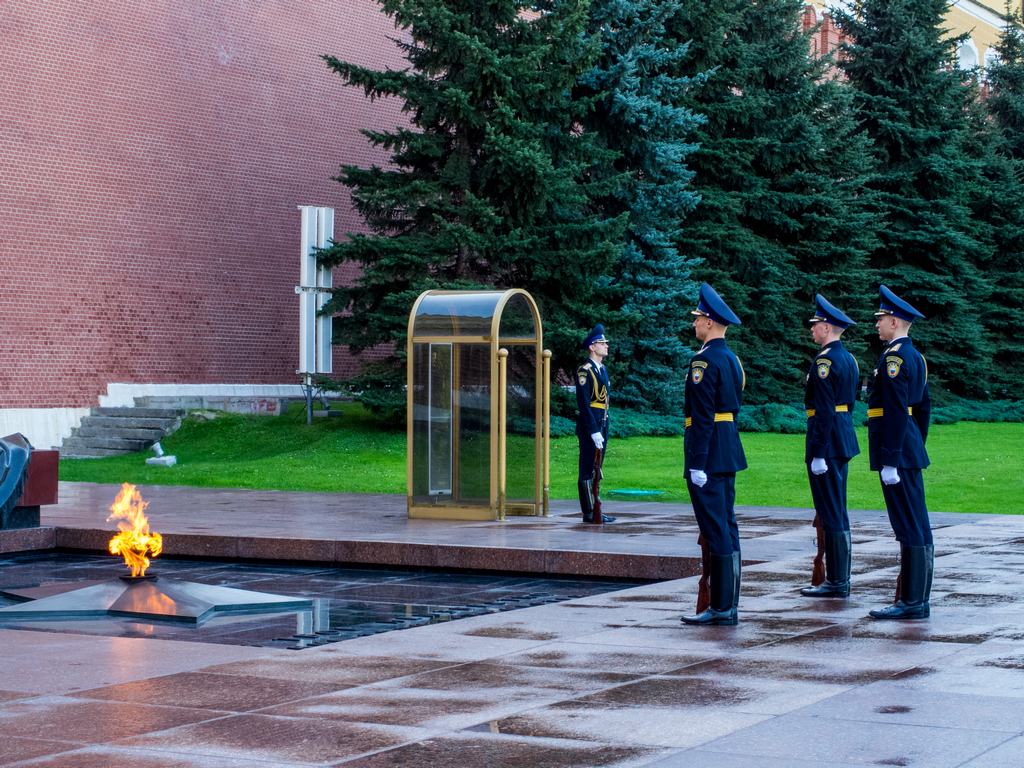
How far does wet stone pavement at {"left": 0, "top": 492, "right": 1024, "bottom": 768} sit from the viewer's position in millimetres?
4098

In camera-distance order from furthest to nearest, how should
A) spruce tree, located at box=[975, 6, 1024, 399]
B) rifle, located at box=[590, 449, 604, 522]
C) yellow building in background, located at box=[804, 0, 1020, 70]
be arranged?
1. yellow building in background, located at box=[804, 0, 1020, 70]
2. spruce tree, located at box=[975, 6, 1024, 399]
3. rifle, located at box=[590, 449, 604, 522]

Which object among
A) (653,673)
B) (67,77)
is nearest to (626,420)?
(67,77)

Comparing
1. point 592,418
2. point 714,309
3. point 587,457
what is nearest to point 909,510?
point 714,309

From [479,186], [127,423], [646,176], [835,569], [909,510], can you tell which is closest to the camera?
[909,510]

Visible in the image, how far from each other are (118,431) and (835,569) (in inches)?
682

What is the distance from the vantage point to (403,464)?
1959cm

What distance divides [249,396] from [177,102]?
605cm

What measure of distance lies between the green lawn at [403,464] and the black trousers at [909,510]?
6.08m

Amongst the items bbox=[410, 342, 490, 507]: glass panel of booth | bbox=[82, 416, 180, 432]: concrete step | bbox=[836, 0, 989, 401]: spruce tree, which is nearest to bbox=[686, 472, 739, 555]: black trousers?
bbox=[410, 342, 490, 507]: glass panel of booth

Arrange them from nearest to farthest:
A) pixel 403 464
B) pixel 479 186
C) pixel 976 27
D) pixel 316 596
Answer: pixel 316 596, pixel 403 464, pixel 479 186, pixel 976 27

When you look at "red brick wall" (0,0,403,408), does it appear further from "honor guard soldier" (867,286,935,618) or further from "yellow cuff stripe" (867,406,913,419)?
"honor guard soldier" (867,286,935,618)

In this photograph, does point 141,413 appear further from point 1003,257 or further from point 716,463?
point 1003,257

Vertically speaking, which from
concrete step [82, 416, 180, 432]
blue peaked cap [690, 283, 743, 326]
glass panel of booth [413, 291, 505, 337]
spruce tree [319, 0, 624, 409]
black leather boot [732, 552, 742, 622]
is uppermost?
spruce tree [319, 0, 624, 409]

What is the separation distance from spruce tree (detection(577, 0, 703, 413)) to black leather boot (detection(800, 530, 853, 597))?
16.8 m
